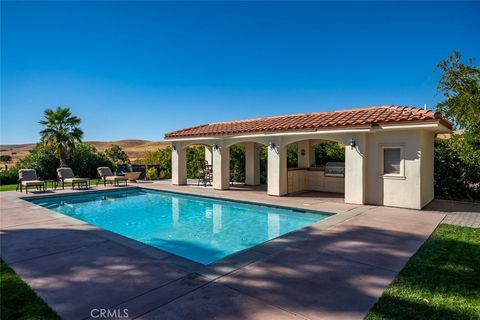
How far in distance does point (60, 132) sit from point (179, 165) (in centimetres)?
1136

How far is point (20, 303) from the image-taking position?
4352mm

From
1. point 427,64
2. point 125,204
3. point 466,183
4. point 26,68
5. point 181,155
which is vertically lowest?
point 125,204

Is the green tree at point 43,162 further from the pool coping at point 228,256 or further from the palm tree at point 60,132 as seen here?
the pool coping at point 228,256

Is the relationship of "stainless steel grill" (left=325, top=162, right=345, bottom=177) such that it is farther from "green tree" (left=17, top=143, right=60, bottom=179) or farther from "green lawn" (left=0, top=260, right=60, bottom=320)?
"green tree" (left=17, top=143, right=60, bottom=179)

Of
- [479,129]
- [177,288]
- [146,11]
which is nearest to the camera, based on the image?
[177,288]

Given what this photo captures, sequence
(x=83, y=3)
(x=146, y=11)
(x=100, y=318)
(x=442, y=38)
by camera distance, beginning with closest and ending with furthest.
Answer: (x=100, y=318) → (x=83, y=3) → (x=146, y=11) → (x=442, y=38)

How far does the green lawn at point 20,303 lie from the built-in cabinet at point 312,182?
44.7ft

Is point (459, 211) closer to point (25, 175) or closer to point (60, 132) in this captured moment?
point (25, 175)

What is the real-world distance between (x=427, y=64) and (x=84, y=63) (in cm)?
2459

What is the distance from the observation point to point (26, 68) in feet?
53.7

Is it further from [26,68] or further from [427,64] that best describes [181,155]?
→ [427,64]

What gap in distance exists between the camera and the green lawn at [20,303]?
3.99 m

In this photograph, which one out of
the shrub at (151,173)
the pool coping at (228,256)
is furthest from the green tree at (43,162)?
the pool coping at (228,256)

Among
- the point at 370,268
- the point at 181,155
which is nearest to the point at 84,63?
the point at 181,155
